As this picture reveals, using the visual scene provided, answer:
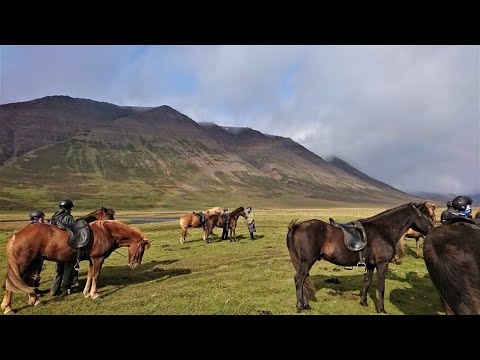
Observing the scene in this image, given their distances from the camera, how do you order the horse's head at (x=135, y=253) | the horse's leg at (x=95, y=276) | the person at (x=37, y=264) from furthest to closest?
the horse's head at (x=135, y=253), the horse's leg at (x=95, y=276), the person at (x=37, y=264)

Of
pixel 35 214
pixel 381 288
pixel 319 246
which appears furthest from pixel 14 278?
pixel 381 288

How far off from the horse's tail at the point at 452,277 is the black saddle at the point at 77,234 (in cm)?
1215

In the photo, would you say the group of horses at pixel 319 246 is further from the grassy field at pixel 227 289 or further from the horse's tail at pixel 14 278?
the grassy field at pixel 227 289

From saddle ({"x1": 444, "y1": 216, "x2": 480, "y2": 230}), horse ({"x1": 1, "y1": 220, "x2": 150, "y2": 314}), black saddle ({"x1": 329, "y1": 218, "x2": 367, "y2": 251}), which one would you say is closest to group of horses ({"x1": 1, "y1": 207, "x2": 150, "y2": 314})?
horse ({"x1": 1, "y1": 220, "x2": 150, "y2": 314})

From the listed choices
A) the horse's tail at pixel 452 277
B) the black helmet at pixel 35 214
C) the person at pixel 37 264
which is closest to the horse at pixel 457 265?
the horse's tail at pixel 452 277

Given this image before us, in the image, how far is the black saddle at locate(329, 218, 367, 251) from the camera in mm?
10539

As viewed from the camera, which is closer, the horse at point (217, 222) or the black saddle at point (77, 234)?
the black saddle at point (77, 234)

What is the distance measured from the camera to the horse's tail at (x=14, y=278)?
10.5 m

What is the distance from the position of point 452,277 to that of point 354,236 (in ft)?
11.5
